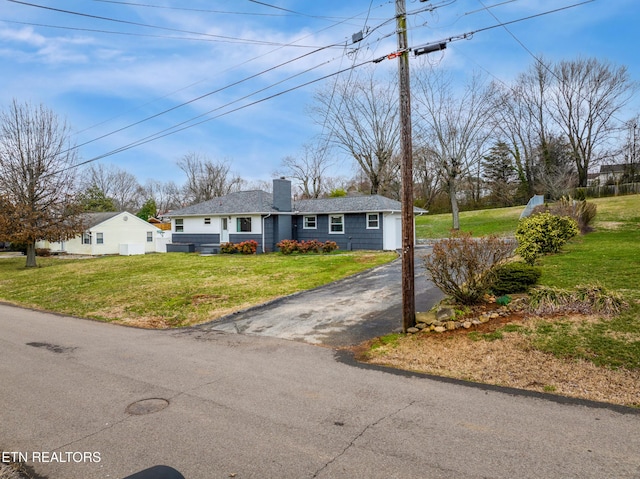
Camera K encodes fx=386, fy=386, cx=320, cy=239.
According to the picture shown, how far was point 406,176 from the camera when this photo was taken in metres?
7.57

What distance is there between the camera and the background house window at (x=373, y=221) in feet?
76.5

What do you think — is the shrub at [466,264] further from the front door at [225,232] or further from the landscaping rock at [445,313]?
the front door at [225,232]

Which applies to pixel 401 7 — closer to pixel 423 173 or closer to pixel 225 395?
pixel 225 395

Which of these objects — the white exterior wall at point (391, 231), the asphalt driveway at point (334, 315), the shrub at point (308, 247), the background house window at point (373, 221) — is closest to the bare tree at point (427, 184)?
the white exterior wall at point (391, 231)

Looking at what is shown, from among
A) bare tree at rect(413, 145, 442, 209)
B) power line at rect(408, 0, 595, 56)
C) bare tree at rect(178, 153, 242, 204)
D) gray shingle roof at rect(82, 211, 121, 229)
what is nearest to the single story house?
gray shingle roof at rect(82, 211, 121, 229)

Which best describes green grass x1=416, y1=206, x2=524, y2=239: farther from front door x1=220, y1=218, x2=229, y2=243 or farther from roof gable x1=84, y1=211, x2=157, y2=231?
roof gable x1=84, y1=211, x2=157, y2=231

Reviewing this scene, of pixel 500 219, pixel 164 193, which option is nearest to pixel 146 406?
pixel 500 219

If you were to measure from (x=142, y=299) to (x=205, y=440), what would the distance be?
398 inches

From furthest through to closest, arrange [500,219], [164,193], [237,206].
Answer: [164,193] < [500,219] < [237,206]

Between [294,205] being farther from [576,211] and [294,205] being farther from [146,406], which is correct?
[146,406]

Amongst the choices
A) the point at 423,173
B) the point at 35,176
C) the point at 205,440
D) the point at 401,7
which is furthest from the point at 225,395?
the point at 423,173

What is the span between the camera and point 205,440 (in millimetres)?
3781

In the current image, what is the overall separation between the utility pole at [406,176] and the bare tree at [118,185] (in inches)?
2289

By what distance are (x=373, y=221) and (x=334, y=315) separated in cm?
1442
